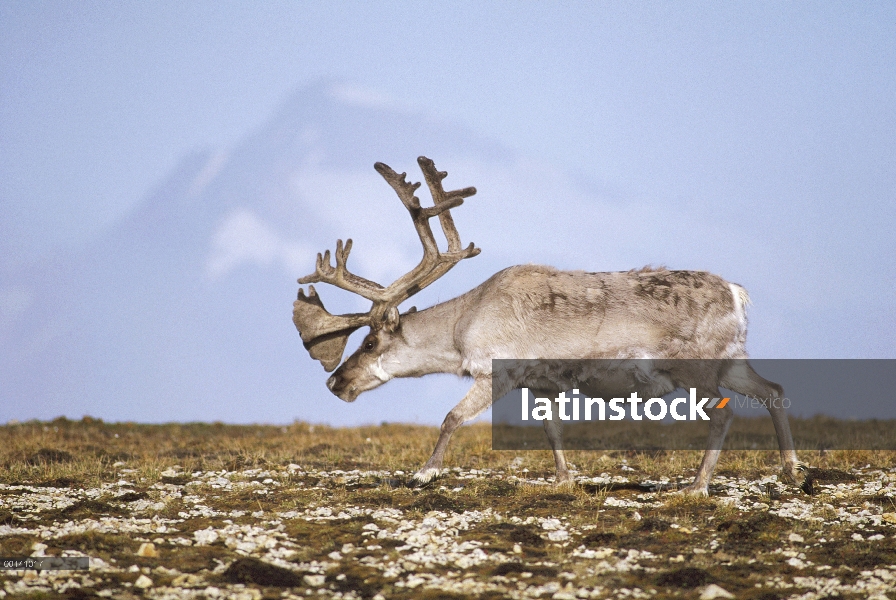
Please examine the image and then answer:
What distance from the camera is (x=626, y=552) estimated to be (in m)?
7.92

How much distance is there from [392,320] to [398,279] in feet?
1.97

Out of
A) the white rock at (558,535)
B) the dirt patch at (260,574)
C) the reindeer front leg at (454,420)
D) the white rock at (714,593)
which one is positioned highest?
the reindeer front leg at (454,420)

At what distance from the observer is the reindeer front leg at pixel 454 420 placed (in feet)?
36.4

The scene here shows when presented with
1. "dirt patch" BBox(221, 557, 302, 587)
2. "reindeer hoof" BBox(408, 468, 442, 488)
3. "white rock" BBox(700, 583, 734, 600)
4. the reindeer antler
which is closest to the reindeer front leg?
"reindeer hoof" BBox(408, 468, 442, 488)

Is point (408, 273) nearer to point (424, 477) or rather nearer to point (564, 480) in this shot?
point (424, 477)

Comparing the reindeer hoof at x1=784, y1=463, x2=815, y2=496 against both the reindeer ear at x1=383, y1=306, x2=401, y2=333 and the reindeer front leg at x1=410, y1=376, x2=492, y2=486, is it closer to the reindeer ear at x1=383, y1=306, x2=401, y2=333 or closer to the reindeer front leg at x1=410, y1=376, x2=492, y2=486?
the reindeer front leg at x1=410, y1=376, x2=492, y2=486

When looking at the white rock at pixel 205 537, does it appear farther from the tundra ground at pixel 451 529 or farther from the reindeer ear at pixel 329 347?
the reindeer ear at pixel 329 347

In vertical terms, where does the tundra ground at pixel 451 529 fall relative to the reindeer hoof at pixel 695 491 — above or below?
below

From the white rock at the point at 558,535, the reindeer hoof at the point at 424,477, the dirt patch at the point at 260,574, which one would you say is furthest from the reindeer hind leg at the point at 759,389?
the dirt patch at the point at 260,574

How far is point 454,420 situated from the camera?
1113cm

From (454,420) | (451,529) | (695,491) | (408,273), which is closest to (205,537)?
(451,529)

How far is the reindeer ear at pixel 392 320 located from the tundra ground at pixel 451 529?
2147 millimetres

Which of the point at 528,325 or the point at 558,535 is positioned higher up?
the point at 528,325

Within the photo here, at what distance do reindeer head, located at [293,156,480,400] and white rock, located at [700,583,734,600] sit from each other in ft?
21.4
